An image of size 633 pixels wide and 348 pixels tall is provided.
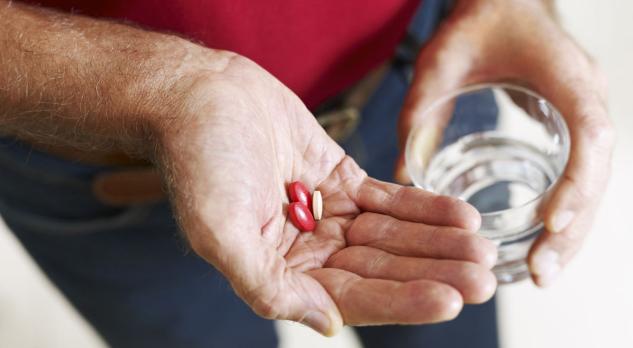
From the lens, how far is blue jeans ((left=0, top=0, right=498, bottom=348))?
1.13m

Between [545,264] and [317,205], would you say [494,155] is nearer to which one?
[545,264]

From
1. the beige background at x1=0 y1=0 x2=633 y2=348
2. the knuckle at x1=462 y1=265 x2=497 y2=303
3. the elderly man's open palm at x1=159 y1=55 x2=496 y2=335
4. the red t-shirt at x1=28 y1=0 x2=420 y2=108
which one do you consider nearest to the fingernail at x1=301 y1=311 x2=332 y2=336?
the elderly man's open palm at x1=159 y1=55 x2=496 y2=335

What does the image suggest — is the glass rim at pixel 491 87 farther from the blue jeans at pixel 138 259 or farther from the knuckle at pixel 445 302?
the knuckle at pixel 445 302

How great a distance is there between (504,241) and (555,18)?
369 mm

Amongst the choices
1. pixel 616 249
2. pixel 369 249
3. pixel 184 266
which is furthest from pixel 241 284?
pixel 616 249

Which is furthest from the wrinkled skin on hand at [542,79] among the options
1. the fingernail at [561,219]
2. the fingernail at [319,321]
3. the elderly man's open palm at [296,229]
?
the fingernail at [319,321]

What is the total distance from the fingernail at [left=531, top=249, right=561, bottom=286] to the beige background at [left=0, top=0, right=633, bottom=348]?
71 cm

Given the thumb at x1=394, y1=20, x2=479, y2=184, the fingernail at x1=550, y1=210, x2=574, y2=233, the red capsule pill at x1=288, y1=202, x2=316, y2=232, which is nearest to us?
the red capsule pill at x1=288, y1=202, x2=316, y2=232

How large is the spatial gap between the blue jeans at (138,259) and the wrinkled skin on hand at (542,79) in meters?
0.06

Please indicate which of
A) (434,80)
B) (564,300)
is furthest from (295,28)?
(564,300)

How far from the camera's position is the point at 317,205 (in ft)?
3.03

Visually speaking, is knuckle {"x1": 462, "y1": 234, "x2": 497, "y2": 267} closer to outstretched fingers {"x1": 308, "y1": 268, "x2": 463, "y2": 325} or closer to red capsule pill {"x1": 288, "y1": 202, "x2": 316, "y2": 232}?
outstretched fingers {"x1": 308, "y1": 268, "x2": 463, "y2": 325}

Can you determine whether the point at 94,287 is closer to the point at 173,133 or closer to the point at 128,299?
the point at 128,299

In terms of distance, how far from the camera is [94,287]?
4.06 ft
